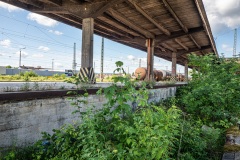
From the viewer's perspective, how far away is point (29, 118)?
376cm

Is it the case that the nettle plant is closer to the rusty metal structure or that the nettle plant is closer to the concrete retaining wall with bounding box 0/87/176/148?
the concrete retaining wall with bounding box 0/87/176/148

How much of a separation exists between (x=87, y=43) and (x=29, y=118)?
735 cm

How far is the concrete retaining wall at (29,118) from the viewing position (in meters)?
3.35

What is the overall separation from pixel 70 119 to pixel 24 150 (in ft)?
4.85

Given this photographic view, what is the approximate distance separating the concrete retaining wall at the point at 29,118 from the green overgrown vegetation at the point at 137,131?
0.21 m

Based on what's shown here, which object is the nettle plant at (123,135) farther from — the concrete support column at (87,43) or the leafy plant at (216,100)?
the concrete support column at (87,43)

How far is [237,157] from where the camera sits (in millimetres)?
3463

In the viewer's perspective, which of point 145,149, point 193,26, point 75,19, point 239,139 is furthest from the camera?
point 193,26

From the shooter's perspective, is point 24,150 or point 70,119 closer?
point 24,150

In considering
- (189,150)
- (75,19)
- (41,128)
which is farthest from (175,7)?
(41,128)

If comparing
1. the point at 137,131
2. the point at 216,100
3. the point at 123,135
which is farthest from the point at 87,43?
the point at 137,131

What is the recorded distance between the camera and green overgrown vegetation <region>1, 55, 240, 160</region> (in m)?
2.40

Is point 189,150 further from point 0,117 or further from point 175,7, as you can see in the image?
point 175,7

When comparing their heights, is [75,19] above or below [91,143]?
above
